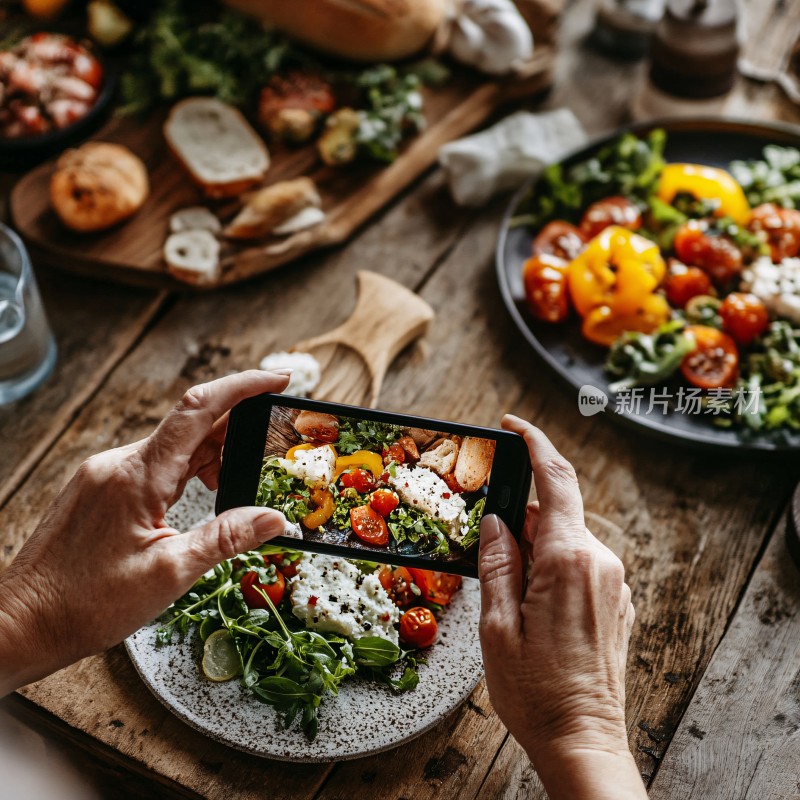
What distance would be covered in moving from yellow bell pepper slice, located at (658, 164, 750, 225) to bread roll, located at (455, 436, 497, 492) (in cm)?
113

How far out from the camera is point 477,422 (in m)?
1.85

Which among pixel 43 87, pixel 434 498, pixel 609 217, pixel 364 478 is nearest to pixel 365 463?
pixel 364 478

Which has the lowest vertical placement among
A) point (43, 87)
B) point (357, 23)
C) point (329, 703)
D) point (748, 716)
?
point (748, 716)

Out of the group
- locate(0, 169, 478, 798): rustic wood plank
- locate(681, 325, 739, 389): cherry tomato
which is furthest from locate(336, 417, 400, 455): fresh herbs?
locate(681, 325, 739, 389): cherry tomato

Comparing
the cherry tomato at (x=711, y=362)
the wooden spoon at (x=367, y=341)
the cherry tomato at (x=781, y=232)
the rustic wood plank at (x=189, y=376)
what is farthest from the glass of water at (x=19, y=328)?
the cherry tomato at (x=781, y=232)

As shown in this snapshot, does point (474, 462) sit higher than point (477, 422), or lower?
higher

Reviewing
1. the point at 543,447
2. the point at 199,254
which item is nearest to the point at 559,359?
the point at 543,447

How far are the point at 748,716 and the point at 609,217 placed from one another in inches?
47.4

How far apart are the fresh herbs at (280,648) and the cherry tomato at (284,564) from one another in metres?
0.01

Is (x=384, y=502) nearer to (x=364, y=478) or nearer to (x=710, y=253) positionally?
(x=364, y=478)

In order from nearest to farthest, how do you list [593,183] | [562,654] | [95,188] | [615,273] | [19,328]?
[562,654] → [19,328] → [615,273] → [95,188] → [593,183]

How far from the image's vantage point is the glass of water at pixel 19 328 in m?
1.74

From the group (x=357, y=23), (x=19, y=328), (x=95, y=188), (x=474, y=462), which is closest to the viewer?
(x=474, y=462)

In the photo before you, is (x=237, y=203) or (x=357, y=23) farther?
(x=357, y=23)
